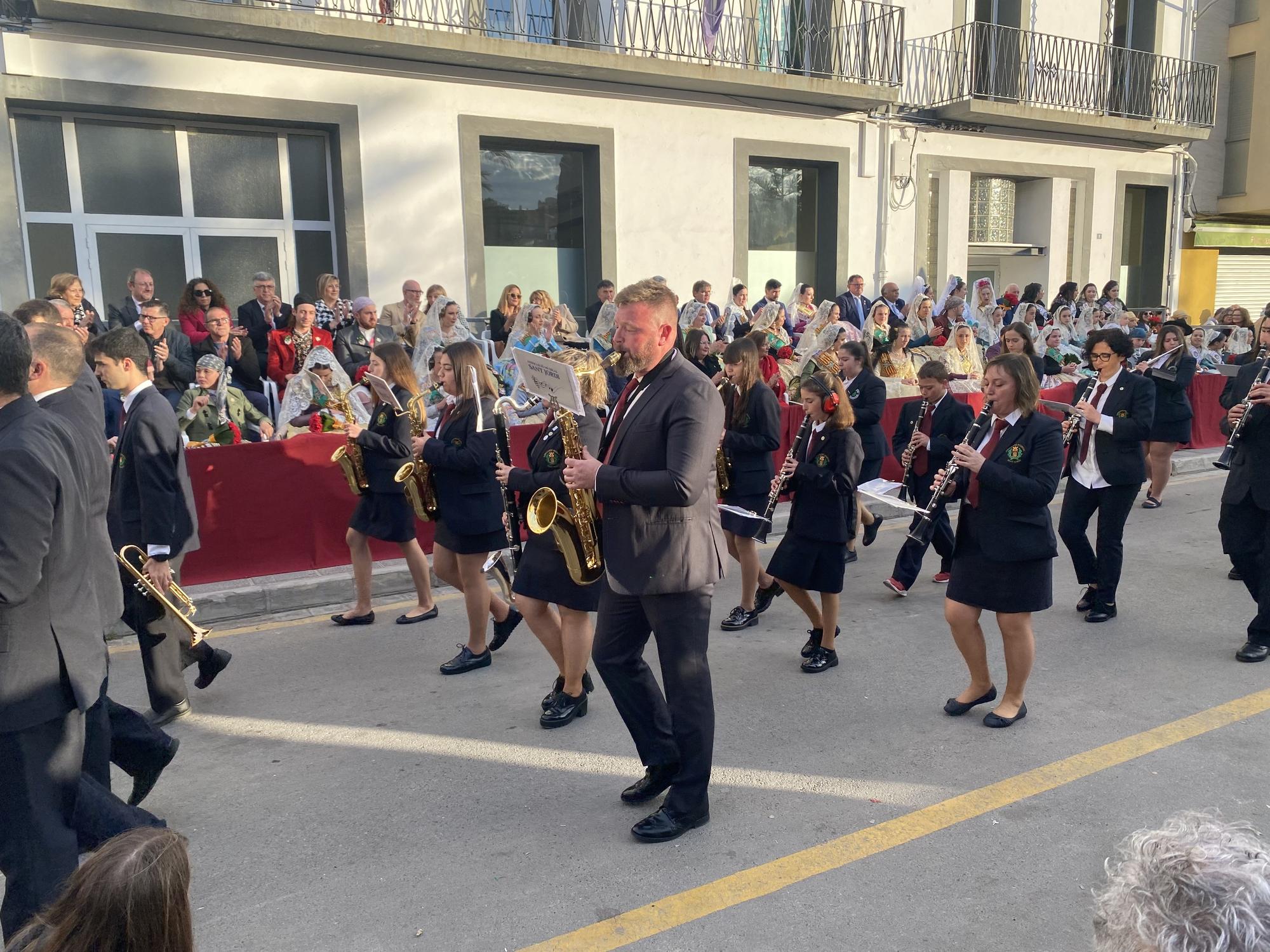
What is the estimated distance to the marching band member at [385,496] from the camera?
616 centimetres

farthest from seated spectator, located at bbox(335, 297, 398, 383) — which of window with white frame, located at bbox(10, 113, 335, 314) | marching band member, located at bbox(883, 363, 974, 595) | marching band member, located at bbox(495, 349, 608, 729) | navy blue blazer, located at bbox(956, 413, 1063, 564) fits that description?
navy blue blazer, located at bbox(956, 413, 1063, 564)

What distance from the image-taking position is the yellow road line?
329 cm

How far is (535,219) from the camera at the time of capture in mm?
14359

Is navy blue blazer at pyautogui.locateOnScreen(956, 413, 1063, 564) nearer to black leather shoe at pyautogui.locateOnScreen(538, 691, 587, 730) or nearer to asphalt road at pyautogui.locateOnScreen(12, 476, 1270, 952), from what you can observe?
asphalt road at pyautogui.locateOnScreen(12, 476, 1270, 952)

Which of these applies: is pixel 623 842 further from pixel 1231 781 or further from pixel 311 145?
pixel 311 145

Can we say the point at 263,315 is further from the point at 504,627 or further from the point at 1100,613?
the point at 1100,613

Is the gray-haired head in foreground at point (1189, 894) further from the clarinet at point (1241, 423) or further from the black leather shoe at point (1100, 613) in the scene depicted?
the black leather shoe at point (1100, 613)

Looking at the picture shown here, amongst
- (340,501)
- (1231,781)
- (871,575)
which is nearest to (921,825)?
(1231,781)

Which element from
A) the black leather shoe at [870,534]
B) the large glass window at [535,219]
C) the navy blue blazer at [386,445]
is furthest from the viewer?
the large glass window at [535,219]

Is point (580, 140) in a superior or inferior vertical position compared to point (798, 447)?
superior

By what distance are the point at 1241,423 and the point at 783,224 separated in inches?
449

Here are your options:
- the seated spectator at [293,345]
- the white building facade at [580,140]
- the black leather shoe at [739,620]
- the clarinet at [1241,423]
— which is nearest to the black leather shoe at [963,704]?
the black leather shoe at [739,620]

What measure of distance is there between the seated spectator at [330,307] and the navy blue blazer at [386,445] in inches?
171

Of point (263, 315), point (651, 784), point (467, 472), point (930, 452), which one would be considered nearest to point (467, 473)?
point (467, 472)
